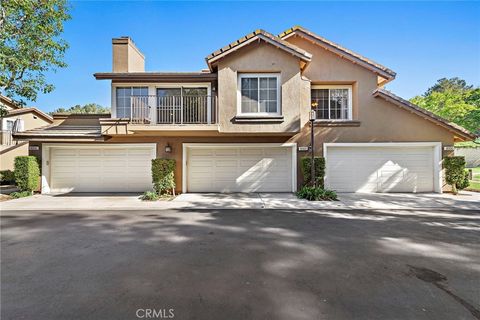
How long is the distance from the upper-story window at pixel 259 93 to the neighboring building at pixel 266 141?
1.37 m

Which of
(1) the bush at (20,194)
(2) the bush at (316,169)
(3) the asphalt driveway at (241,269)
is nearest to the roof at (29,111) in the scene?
(1) the bush at (20,194)

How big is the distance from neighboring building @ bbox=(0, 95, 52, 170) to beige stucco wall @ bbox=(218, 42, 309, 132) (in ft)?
48.2

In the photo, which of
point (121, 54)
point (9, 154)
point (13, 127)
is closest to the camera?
point (121, 54)

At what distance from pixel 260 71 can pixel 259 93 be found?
37.7 inches

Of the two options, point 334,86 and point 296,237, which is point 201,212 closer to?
point 296,237

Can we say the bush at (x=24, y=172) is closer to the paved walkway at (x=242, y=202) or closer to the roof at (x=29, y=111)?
the paved walkway at (x=242, y=202)

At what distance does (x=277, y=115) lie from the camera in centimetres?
1038

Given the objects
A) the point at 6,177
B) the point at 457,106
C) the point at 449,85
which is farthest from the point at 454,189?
the point at 449,85

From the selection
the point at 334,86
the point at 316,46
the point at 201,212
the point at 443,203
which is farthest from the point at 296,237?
the point at 316,46

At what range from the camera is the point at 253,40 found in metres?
10.2

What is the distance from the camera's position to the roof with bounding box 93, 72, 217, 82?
11.0 meters

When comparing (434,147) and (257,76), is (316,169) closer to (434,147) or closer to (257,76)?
(257,76)

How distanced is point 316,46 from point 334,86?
7.53 ft

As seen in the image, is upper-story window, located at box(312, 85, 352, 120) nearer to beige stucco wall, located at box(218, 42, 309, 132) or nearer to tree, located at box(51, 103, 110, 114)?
beige stucco wall, located at box(218, 42, 309, 132)
